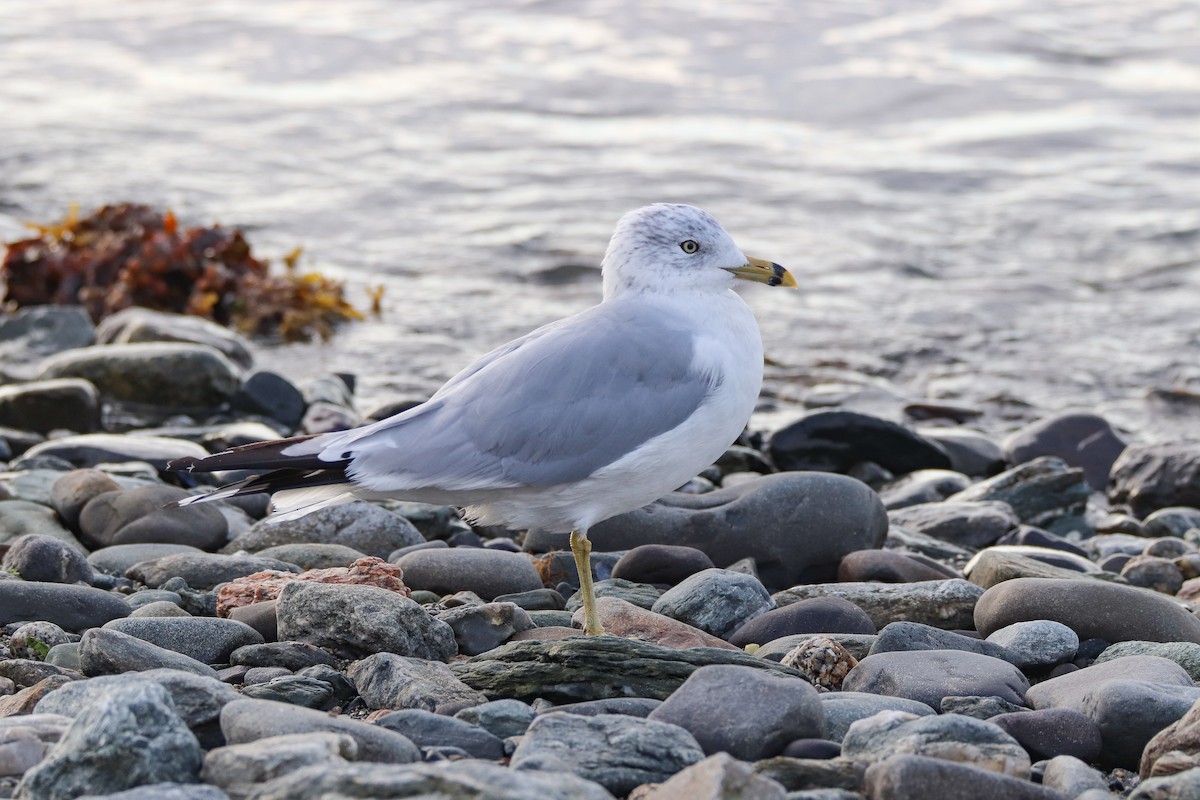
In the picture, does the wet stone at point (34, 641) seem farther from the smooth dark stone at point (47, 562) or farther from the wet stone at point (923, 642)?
the wet stone at point (923, 642)

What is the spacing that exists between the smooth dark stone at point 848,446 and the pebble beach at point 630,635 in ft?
0.06

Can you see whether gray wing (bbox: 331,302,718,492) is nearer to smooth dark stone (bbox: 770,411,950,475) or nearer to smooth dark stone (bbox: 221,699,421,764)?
smooth dark stone (bbox: 221,699,421,764)

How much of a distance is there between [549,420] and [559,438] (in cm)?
6

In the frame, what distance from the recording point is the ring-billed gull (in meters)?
4.19

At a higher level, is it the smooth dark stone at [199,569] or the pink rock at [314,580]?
the pink rock at [314,580]

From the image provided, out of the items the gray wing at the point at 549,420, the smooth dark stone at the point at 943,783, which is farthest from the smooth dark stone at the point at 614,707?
the gray wing at the point at 549,420

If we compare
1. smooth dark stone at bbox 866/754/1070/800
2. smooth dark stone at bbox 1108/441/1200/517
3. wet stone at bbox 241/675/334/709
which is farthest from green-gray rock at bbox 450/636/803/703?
smooth dark stone at bbox 1108/441/1200/517

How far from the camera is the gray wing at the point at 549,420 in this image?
4.20 m

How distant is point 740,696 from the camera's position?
3.38 meters

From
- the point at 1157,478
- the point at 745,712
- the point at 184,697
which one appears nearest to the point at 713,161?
the point at 1157,478

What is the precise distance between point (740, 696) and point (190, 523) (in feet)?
9.00

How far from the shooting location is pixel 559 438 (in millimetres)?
4195

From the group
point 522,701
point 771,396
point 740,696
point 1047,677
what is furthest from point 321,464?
point 771,396

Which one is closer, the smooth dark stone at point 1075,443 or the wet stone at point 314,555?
the wet stone at point 314,555
